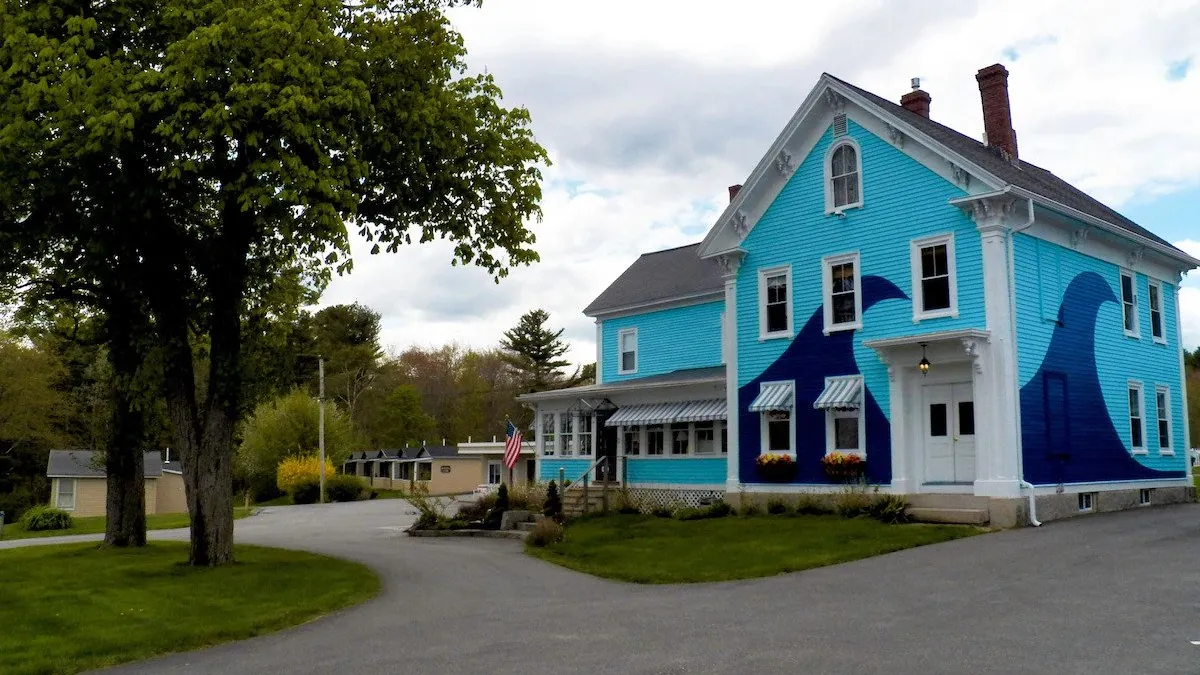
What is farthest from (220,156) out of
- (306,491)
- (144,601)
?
(306,491)

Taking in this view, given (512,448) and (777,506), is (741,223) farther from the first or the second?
(512,448)

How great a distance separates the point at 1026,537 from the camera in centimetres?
1648

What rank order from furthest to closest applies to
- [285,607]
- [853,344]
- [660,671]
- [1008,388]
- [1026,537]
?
[853,344], [1008,388], [1026,537], [285,607], [660,671]

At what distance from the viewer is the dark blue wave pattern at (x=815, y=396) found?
20656 mm

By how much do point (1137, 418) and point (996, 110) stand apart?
26.3ft

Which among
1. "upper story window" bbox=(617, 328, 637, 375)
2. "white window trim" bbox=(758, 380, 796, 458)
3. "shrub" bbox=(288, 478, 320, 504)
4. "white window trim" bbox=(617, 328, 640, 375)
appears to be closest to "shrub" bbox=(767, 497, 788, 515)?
"white window trim" bbox=(758, 380, 796, 458)

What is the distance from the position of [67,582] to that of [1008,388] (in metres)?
16.4

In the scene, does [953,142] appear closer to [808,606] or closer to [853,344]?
[853,344]

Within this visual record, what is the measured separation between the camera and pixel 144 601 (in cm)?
1326

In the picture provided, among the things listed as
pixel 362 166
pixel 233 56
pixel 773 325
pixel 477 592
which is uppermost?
pixel 233 56

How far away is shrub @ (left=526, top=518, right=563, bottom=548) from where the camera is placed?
66.7 feet

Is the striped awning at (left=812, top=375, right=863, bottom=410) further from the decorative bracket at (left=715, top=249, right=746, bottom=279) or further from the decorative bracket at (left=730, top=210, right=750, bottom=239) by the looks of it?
the decorative bracket at (left=730, top=210, right=750, bottom=239)

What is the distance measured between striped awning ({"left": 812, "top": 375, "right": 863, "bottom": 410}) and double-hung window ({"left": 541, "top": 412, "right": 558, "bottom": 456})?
1149 centimetres

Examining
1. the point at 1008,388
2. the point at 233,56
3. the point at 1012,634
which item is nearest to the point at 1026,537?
the point at 1008,388
